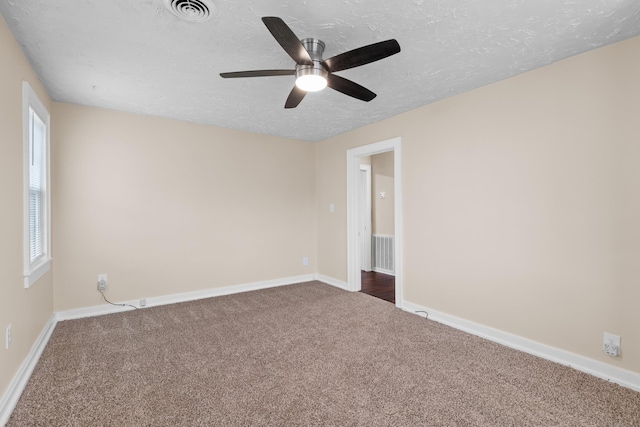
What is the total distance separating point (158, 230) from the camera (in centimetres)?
391

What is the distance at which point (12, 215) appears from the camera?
210cm

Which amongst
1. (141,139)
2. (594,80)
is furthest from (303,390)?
(141,139)

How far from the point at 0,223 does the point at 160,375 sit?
1.41 meters

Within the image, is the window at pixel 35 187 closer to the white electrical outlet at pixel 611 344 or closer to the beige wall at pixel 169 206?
the beige wall at pixel 169 206

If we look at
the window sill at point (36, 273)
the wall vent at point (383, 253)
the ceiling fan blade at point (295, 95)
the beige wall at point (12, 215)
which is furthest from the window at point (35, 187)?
the wall vent at point (383, 253)

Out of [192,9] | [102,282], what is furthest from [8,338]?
[192,9]

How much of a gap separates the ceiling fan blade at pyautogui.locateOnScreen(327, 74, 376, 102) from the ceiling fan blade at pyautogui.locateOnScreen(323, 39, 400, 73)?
10 centimetres

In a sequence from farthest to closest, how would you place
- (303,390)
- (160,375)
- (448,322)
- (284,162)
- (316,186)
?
1. (316,186)
2. (284,162)
3. (448,322)
4. (160,375)
5. (303,390)

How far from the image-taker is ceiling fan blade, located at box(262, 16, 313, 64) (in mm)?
1526

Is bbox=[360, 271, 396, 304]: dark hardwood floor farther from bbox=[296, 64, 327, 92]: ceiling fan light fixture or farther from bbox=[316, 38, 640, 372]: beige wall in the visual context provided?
bbox=[296, 64, 327, 92]: ceiling fan light fixture

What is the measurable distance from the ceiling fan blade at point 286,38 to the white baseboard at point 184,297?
11.0 ft

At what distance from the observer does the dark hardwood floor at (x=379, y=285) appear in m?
4.41

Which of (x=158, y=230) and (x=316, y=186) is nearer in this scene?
(x=158, y=230)

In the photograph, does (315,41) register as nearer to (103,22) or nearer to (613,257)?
(103,22)
